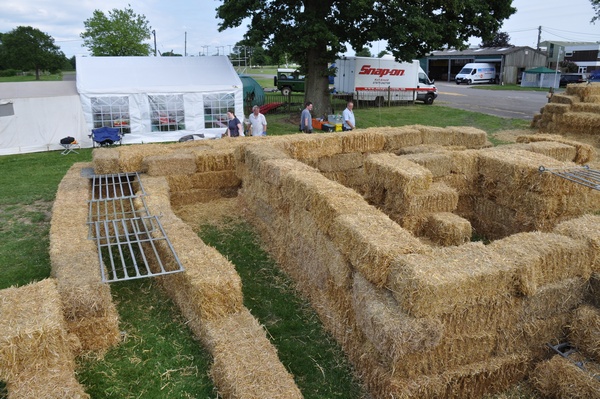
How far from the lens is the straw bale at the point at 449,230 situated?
8.71m

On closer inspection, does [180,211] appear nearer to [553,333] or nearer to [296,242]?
[296,242]

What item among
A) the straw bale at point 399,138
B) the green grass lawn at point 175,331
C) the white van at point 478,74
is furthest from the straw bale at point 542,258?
the white van at point 478,74

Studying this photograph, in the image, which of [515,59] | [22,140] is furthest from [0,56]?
[515,59]

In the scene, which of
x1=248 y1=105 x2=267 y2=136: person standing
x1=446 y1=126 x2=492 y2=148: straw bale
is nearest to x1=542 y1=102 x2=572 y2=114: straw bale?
x1=446 y1=126 x2=492 y2=148: straw bale

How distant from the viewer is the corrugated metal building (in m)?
51.7

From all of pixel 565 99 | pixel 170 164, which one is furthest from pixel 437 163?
pixel 565 99

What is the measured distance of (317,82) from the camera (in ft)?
77.3

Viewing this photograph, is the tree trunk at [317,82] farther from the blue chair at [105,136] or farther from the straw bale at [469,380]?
the straw bale at [469,380]

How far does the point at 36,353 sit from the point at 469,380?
16.1ft

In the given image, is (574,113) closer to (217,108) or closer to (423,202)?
(423,202)

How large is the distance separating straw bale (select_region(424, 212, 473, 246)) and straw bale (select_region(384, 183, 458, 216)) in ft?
0.84

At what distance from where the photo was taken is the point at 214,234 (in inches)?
388

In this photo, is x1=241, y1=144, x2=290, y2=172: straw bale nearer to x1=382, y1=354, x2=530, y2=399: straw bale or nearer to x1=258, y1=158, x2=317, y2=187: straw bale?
x1=258, y1=158, x2=317, y2=187: straw bale

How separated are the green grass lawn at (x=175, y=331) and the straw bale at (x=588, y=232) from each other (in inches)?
78.6
